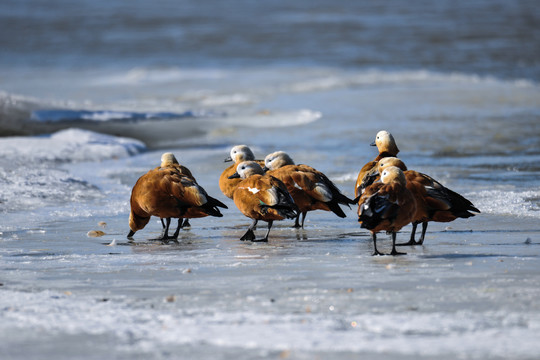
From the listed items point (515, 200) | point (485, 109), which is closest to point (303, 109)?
point (485, 109)

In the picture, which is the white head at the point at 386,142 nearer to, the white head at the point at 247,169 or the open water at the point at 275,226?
the open water at the point at 275,226

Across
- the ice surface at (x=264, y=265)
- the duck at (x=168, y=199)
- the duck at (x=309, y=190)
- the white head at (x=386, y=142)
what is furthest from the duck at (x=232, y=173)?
the white head at (x=386, y=142)

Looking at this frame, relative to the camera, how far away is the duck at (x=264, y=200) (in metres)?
7.89

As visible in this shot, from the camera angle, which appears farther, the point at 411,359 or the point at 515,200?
the point at 515,200

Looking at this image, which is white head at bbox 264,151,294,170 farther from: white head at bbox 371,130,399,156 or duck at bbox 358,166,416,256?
duck at bbox 358,166,416,256

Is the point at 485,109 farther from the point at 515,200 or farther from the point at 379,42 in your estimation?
the point at 379,42

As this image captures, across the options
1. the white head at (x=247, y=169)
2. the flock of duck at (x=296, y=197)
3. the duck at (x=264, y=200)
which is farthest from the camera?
the white head at (x=247, y=169)

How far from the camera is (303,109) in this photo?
19.0m

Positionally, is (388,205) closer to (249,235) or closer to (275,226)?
(249,235)

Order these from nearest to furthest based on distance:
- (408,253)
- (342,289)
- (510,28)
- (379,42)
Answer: (342,289), (408,253), (379,42), (510,28)

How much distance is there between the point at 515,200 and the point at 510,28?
34.2 m

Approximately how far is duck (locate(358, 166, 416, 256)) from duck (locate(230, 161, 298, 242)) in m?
0.78

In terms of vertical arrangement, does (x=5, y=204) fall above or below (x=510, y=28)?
below

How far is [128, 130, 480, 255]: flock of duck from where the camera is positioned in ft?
23.9
